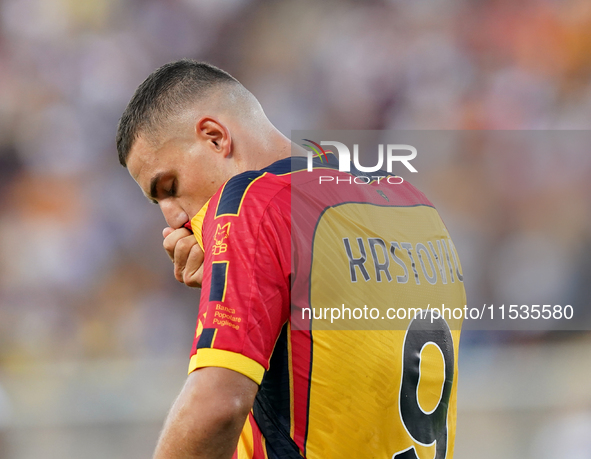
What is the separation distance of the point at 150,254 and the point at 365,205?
432cm

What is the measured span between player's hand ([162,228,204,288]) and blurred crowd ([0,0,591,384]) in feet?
12.0

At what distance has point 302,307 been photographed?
118 cm

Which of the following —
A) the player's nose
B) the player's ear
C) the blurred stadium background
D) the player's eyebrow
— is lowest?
the player's nose

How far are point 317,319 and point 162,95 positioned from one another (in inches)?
34.0

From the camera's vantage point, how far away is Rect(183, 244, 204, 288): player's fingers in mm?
1546

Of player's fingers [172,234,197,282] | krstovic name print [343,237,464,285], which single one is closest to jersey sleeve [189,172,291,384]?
krstovic name print [343,237,464,285]

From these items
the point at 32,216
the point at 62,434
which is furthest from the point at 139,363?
the point at 32,216

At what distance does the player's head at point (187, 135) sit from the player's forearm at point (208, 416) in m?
0.62

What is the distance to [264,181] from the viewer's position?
48.3 inches

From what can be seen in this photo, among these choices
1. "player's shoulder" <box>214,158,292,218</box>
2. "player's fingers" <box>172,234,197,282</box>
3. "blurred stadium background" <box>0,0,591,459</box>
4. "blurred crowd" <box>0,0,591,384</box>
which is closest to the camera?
"player's shoulder" <box>214,158,292,218</box>

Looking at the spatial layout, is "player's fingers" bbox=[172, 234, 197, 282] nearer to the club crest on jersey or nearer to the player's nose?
the player's nose

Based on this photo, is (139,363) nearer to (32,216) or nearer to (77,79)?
(32,216)

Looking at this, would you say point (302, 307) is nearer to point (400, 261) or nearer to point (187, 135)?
point (400, 261)

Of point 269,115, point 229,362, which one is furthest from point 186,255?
point 269,115
